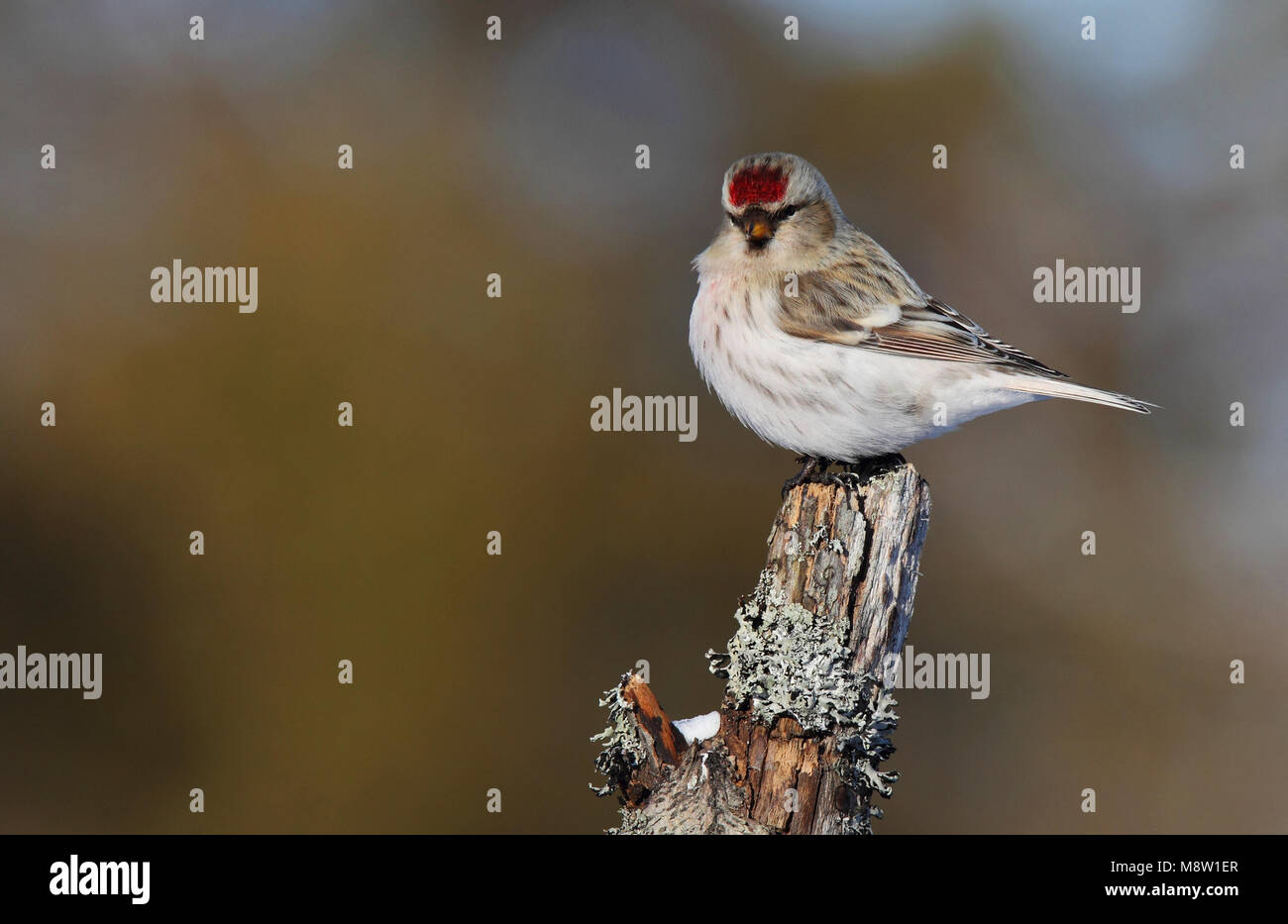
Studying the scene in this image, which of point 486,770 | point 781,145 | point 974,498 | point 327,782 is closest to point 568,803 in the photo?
point 486,770

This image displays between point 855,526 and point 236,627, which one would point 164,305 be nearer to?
point 236,627

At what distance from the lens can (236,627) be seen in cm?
635

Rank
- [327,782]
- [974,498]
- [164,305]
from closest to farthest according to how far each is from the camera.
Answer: [327,782]
[164,305]
[974,498]

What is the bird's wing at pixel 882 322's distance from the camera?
12.9 ft

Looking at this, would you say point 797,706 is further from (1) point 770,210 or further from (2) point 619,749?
(1) point 770,210

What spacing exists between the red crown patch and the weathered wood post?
1555mm

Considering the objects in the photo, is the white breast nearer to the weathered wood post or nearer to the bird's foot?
the bird's foot

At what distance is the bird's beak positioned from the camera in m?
4.14

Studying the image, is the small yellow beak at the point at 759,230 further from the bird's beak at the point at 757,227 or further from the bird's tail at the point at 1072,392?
the bird's tail at the point at 1072,392

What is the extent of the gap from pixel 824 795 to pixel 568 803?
3.77m

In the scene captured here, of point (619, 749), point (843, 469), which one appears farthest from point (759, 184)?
point (619, 749)

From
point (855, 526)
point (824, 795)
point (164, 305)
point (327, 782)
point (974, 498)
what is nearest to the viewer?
point (824, 795)

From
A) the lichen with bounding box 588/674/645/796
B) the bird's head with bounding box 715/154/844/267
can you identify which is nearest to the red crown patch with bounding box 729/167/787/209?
the bird's head with bounding box 715/154/844/267

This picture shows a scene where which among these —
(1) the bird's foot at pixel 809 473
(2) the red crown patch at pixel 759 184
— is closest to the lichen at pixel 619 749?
(1) the bird's foot at pixel 809 473
